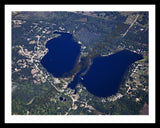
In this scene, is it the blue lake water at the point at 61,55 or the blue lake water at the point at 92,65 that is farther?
the blue lake water at the point at 61,55

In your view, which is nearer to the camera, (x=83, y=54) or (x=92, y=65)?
(x=92, y=65)

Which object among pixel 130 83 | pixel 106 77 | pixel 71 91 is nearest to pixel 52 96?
pixel 71 91

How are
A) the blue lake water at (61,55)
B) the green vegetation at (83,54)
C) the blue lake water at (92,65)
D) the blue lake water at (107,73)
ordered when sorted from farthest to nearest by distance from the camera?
1. the blue lake water at (61,55)
2. the blue lake water at (92,65)
3. the blue lake water at (107,73)
4. the green vegetation at (83,54)

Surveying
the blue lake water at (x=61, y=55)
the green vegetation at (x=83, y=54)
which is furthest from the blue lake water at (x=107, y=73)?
the blue lake water at (x=61, y=55)

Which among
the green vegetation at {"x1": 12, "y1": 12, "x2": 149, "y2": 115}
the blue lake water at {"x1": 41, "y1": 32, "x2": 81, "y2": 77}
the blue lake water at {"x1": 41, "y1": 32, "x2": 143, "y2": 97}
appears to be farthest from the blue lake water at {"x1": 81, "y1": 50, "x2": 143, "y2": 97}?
the blue lake water at {"x1": 41, "y1": 32, "x2": 81, "y2": 77}

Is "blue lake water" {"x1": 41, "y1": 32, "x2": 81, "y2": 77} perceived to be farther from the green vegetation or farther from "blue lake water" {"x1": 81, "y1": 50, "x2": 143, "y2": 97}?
"blue lake water" {"x1": 81, "y1": 50, "x2": 143, "y2": 97}

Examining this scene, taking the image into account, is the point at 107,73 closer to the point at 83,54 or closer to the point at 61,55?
the point at 83,54

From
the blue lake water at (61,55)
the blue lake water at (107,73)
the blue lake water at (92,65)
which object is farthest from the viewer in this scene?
the blue lake water at (61,55)

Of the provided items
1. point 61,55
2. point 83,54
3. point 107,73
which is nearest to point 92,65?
point 107,73

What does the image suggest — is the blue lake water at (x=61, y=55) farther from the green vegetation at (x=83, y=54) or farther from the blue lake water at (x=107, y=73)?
the blue lake water at (x=107, y=73)

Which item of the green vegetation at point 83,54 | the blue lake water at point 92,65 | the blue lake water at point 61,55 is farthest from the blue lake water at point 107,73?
the blue lake water at point 61,55
